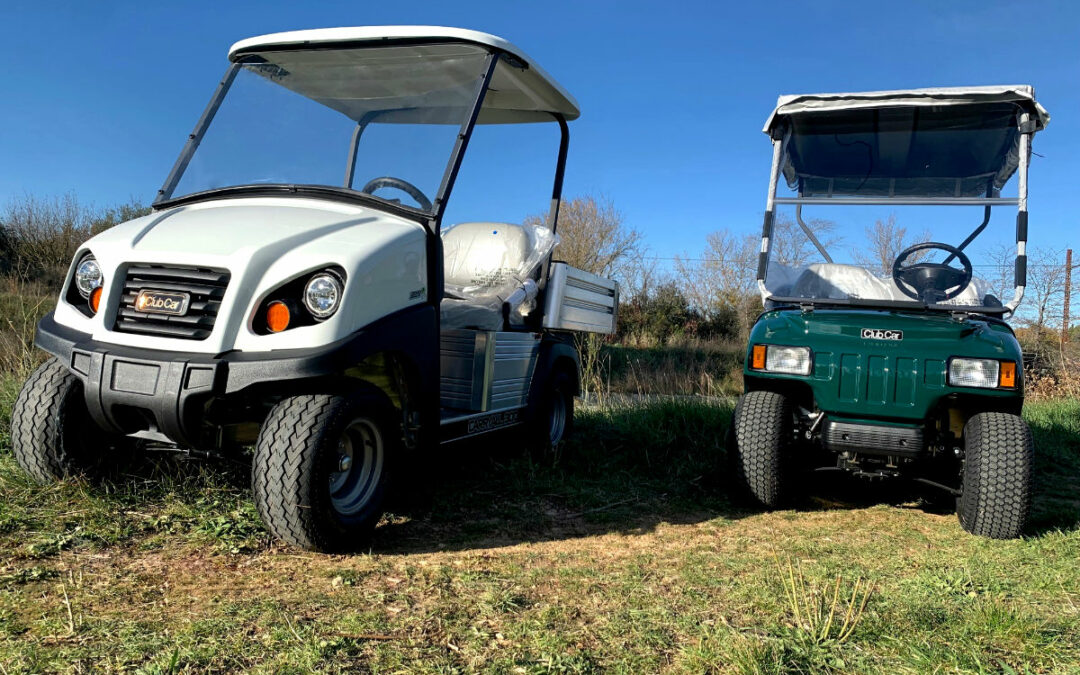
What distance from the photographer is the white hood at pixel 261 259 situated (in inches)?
114

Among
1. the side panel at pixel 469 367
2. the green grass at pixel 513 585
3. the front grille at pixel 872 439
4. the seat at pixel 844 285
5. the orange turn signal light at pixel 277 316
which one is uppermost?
the seat at pixel 844 285

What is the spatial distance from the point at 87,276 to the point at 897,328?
3830 mm

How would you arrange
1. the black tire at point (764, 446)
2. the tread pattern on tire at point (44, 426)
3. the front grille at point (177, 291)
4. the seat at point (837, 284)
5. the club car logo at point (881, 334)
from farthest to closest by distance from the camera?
the seat at point (837, 284), the black tire at point (764, 446), the club car logo at point (881, 334), the tread pattern on tire at point (44, 426), the front grille at point (177, 291)

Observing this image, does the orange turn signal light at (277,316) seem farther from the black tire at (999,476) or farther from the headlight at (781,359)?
the black tire at (999,476)

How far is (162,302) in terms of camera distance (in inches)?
116

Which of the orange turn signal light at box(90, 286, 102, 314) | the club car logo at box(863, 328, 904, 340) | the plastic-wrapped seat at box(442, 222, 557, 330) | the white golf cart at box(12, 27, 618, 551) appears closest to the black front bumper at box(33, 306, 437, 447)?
the white golf cart at box(12, 27, 618, 551)

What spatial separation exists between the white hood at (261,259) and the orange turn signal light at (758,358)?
76.0 inches

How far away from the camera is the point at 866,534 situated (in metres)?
4.07

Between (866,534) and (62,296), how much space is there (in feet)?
12.8

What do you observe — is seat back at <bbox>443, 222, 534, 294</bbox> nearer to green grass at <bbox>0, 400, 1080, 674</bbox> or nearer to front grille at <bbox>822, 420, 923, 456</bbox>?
green grass at <bbox>0, 400, 1080, 674</bbox>

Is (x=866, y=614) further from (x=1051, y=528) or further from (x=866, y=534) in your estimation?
(x=1051, y=528)

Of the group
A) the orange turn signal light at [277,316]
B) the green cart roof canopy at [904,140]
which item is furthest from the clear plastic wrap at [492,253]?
the orange turn signal light at [277,316]

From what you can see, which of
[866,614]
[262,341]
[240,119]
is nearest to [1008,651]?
[866,614]

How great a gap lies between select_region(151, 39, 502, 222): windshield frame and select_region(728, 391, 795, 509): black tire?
1.99 m
